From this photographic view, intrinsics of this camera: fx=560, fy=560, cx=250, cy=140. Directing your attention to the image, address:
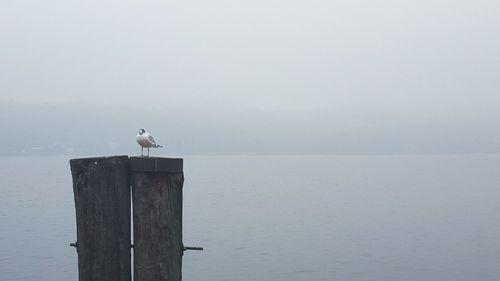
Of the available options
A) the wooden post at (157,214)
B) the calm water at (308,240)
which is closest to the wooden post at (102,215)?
the wooden post at (157,214)

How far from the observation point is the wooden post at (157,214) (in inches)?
213

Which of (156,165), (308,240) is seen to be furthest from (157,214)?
(308,240)

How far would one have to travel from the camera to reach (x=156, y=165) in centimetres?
539

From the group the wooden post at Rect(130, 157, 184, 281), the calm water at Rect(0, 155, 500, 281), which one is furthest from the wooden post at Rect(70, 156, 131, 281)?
the calm water at Rect(0, 155, 500, 281)

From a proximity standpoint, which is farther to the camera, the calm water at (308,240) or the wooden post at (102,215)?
the calm water at (308,240)

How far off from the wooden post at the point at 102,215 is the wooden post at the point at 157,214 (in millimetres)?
144

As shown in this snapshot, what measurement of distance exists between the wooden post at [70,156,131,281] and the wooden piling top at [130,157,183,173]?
15 centimetres

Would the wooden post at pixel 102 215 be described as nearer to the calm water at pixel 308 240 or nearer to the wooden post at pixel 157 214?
the wooden post at pixel 157 214

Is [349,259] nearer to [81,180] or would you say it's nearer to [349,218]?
[349,218]

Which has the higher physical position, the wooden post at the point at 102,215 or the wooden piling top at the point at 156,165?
the wooden piling top at the point at 156,165

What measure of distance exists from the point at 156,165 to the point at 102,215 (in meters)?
0.73

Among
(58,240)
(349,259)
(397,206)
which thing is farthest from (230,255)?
(397,206)

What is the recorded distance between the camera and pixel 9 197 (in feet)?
281

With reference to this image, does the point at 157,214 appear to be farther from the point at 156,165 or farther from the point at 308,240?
the point at 308,240
